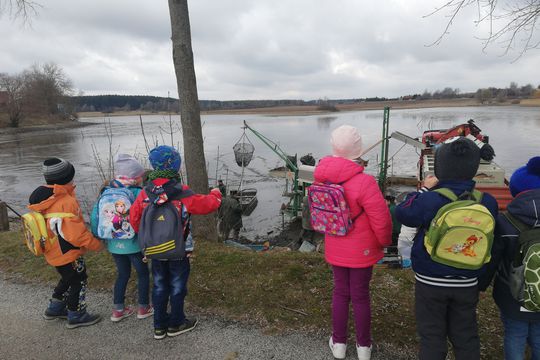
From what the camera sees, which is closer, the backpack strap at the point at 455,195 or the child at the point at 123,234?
the backpack strap at the point at 455,195

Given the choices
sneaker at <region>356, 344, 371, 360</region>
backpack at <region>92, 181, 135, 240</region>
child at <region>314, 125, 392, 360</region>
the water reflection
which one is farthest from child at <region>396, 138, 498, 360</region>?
the water reflection

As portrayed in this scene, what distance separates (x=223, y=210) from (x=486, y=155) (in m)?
7.80

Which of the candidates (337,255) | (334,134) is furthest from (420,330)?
(334,134)

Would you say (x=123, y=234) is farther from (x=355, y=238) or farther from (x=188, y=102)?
(x=188, y=102)

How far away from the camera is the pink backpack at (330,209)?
264 cm

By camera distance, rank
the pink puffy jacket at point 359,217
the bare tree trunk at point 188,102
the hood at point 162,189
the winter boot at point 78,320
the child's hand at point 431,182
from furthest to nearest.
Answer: the bare tree trunk at point 188,102
the winter boot at point 78,320
the hood at point 162,189
the pink puffy jacket at point 359,217
the child's hand at point 431,182

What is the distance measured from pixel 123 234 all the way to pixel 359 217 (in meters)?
2.11

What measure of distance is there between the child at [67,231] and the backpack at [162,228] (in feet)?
2.40

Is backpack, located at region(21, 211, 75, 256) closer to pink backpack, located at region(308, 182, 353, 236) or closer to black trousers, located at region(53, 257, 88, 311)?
black trousers, located at region(53, 257, 88, 311)

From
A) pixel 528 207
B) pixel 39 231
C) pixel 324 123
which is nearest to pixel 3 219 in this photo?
Answer: pixel 39 231

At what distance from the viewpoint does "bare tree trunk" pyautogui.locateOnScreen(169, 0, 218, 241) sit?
5.00 meters

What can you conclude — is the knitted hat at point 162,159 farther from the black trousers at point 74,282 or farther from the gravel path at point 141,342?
the gravel path at point 141,342

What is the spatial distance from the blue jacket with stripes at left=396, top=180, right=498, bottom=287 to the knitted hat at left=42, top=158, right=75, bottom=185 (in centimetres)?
289

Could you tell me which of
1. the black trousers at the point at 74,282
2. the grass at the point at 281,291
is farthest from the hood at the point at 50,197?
the grass at the point at 281,291
